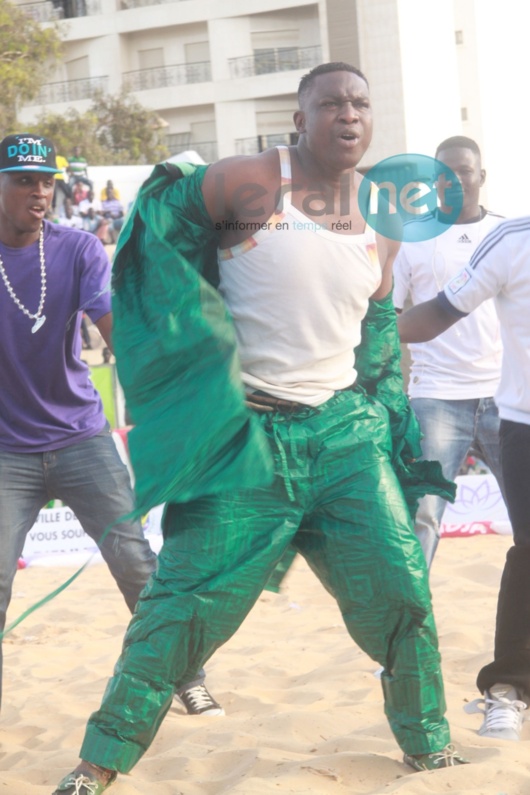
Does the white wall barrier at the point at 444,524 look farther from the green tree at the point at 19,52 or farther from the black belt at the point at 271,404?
the green tree at the point at 19,52

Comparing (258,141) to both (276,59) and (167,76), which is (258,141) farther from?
(167,76)

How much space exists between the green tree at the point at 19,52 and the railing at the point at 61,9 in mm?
19554

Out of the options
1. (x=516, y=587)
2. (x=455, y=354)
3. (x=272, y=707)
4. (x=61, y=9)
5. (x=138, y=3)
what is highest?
(x=61, y=9)

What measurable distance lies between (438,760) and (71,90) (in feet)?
145

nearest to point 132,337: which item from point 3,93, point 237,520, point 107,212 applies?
point 237,520

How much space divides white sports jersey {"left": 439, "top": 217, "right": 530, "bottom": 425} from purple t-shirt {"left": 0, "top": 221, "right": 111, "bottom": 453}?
1.29m

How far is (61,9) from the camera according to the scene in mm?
45750

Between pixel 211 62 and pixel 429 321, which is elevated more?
pixel 211 62

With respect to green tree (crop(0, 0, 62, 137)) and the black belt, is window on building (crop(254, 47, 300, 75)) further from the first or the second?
the black belt

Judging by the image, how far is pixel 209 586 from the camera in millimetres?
3240

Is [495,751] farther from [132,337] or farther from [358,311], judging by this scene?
[132,337]

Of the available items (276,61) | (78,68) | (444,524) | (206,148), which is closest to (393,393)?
(444,524)

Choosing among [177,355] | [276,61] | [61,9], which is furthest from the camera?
[61,9]

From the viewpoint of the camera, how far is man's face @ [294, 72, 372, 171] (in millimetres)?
3332
